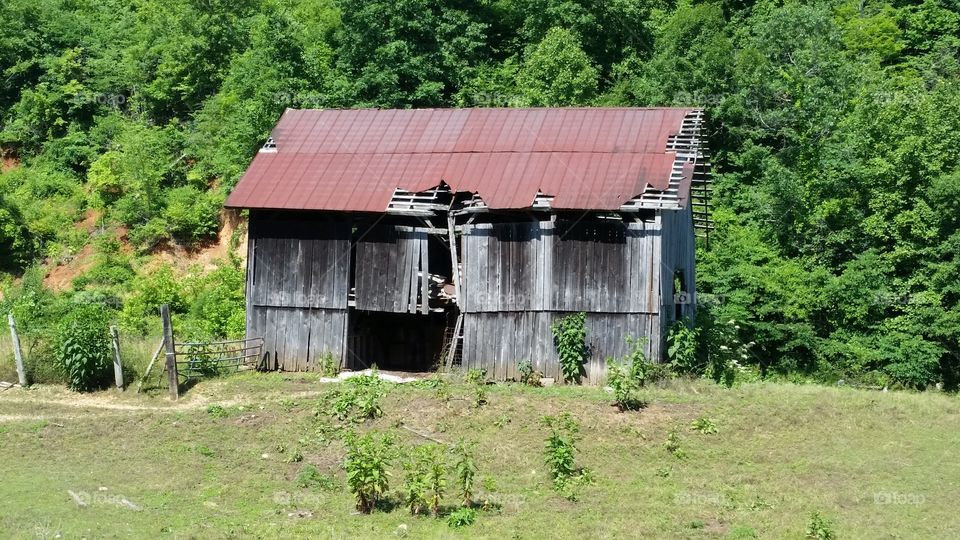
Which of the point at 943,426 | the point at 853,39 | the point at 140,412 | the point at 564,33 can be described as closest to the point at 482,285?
the point at 140,412

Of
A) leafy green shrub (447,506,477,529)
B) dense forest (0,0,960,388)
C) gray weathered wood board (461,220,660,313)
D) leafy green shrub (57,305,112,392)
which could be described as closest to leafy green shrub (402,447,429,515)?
leafy green shrub (447,506,477,529)

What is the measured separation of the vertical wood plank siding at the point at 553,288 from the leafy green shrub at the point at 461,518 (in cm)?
927

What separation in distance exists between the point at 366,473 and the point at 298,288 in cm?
1142

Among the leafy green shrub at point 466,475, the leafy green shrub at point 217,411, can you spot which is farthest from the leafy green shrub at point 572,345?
the leafy green shrub at point 466,475

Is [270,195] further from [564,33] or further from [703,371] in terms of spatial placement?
[564,33]

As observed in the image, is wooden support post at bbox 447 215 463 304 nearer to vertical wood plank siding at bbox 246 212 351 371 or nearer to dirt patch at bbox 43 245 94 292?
vertical wood plank siding at bbox 246 212 351 371

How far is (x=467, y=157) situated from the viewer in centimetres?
3103

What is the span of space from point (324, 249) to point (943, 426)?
14.8 metres

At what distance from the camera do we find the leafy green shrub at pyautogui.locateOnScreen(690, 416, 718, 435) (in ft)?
81.4

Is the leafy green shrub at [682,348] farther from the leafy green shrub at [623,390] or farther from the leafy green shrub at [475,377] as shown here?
the leafy green shrub at [475,377]

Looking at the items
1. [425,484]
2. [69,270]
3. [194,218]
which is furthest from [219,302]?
[425,484]

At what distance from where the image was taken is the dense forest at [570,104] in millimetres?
34406

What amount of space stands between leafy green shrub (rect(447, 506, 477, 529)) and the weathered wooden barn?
30.5 ft

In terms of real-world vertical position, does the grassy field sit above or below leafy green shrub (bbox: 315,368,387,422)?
below
